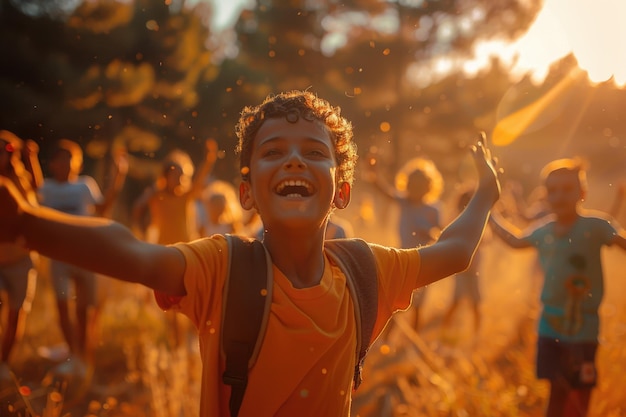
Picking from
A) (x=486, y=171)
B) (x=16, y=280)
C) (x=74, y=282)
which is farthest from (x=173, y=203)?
(x=486, y=171)

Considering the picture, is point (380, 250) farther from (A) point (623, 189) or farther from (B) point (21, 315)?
(B) point (21, 315)

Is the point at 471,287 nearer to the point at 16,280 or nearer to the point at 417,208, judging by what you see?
the point at 417,208

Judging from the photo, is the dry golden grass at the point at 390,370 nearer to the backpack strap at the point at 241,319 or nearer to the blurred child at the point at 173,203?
the blurred child at the point at 173,203

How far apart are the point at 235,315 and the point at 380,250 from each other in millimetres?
631

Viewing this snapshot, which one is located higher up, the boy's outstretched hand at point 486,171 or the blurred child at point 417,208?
the blurred child at point 417,208

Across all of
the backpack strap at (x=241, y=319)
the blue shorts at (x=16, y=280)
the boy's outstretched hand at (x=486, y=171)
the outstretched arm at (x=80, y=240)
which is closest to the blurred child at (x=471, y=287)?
the boy's outstretched hand at (x=486, y=171)

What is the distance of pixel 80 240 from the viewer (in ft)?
4.17

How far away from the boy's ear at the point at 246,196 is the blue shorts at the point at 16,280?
150 inches

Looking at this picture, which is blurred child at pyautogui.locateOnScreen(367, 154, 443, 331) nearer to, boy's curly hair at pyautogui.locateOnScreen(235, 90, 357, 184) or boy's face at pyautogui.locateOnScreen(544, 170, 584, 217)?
boy's face at pyautogui.locateOnScreen(544, 170, 584, 217)

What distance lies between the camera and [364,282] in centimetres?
201

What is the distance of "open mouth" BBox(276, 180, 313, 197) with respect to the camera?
1929 mm

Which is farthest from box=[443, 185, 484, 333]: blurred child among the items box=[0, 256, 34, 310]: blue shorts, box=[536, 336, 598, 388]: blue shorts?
box=[0, 256, 34, 310]: blue shorts

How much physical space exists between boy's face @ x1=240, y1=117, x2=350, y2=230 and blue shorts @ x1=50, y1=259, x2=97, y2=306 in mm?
4128

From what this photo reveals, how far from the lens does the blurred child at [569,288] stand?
12.9ft
